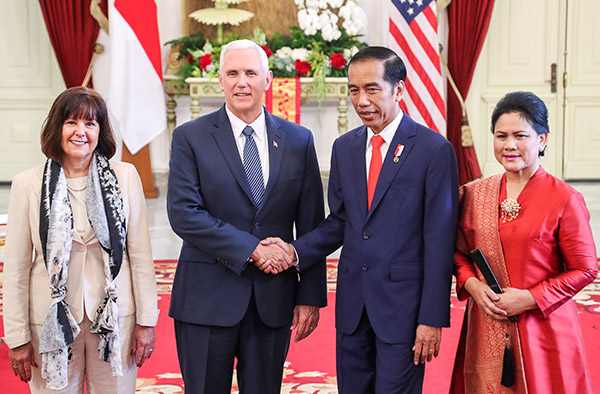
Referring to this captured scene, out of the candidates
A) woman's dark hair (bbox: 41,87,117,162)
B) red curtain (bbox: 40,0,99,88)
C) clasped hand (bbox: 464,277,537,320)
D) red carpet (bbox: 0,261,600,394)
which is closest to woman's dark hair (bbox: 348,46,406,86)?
clasped hand (bbox: 464,277,537,320)

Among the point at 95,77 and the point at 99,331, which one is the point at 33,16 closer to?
the point at 95,77

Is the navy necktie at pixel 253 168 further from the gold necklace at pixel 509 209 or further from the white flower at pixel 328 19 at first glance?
the white flower at pixel 328 19

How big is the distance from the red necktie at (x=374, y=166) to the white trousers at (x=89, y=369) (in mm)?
902

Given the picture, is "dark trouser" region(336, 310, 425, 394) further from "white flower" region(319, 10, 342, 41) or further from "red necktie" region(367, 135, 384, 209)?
"white flower" region(319, 10, 342, 41)

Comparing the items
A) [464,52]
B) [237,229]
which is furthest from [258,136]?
[464,52]

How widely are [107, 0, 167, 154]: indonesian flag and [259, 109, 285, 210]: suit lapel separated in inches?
209

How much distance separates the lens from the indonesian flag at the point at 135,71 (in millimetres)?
7449

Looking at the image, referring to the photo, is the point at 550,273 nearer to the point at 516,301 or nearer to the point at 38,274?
the point at 516,301

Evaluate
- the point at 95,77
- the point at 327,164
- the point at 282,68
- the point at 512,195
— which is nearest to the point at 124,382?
the point at 512,195

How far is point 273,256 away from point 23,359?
2.81 feet

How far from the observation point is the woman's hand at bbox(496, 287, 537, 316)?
7.15 ft

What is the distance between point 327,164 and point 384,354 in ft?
20.0

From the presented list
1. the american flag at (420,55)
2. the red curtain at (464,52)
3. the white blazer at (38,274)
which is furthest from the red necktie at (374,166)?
the red curtain at (464,52)

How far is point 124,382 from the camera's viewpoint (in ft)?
7.68
